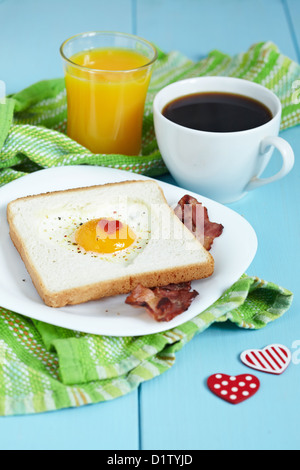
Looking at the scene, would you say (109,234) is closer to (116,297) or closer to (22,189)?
(116,297)

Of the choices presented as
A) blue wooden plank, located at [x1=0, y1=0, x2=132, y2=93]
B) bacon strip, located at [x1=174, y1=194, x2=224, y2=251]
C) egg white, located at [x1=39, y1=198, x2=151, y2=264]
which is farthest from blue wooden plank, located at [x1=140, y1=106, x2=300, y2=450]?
blue wooden plank, located at [x1=0, y1=0, x2=132, y2=93]

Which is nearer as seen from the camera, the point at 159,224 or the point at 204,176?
the point at 159,224

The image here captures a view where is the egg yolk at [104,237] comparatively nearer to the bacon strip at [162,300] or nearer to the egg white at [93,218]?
the egg white at [93,218]

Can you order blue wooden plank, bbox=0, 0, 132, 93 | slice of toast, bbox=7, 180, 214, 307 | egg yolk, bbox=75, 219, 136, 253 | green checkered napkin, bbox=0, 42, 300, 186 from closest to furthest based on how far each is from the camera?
1. slice of toast, bbox=7, 180, 214, 307
2. egg yolk, bbox=75, 219, 136, 253
3. green checkered napkin, bbox=0, 42, 300, 186
4. blue wooden plank, bbox=0, 0, 132, 93

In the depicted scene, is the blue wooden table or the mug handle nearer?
the blue wooden table

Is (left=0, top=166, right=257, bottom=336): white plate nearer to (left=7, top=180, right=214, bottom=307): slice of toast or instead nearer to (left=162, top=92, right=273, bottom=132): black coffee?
(left=7, top=180, right=214, bottom=307): slice of toast

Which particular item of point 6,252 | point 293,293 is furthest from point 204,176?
point 6,252
